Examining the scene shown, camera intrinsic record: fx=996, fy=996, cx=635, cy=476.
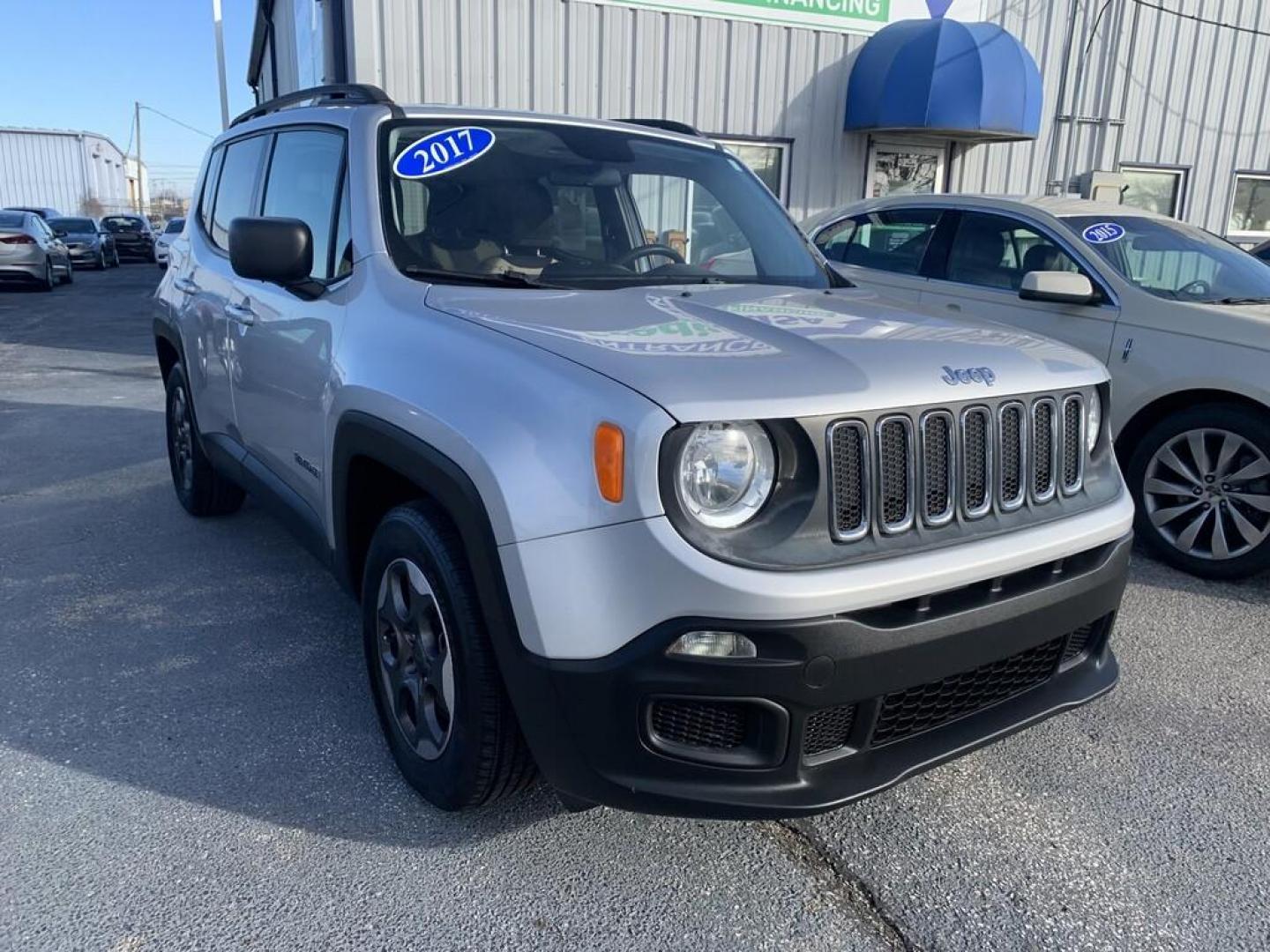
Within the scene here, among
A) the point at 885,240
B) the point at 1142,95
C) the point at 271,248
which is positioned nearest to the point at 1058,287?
the point at 885,240

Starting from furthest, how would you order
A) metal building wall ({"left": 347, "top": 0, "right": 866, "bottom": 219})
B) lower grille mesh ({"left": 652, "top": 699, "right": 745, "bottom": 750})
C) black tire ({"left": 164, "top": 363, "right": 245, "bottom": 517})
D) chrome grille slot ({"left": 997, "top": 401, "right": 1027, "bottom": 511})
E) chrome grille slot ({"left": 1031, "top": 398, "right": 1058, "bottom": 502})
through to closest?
metal building wall ({"left": 347, "top": 0, "right": 866, "bottom": 219}) → black tire ({"left": 164, "top": 363, "right": 245, "bottom": 517}) → chrome grille slot ({"left": 1031, "top": 398, "right": 1058, "bottom": 502}) → chrome grille slot ({"left": 997, "top": 401, "right": 1027, "bottom": 511}) → lower grille mesh ({"left": 652, "top": 699, "right": 745, "bottom": 750})

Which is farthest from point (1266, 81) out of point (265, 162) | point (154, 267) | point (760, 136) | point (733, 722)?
point (154, 267)

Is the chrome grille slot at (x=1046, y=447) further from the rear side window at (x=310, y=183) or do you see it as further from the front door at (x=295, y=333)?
the rear side window at (x=310, y=183)

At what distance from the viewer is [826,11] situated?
11.1 meters

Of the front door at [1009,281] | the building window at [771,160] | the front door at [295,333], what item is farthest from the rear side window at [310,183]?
the building window at [771,160]

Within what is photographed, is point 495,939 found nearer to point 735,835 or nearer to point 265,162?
point 735,835

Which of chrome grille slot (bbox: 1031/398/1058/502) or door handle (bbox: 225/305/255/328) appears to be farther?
door handle (bbox: 225/305/255/328)

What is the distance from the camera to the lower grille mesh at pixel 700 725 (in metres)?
2.04

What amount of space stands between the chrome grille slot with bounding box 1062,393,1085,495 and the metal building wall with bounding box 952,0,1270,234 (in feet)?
34.6

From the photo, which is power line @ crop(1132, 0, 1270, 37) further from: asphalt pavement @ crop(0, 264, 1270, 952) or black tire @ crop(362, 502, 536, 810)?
black tire @ crop(362, 502, 536, 810)

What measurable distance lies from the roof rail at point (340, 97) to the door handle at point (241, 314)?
0.81 metres

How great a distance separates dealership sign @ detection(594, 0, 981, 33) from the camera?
10.6 meters

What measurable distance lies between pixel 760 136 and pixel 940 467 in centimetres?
976

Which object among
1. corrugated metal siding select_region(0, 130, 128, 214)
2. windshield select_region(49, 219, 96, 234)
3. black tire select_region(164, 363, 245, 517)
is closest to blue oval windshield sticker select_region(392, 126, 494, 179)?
black tire select_region(164, 363, 245, 517)
